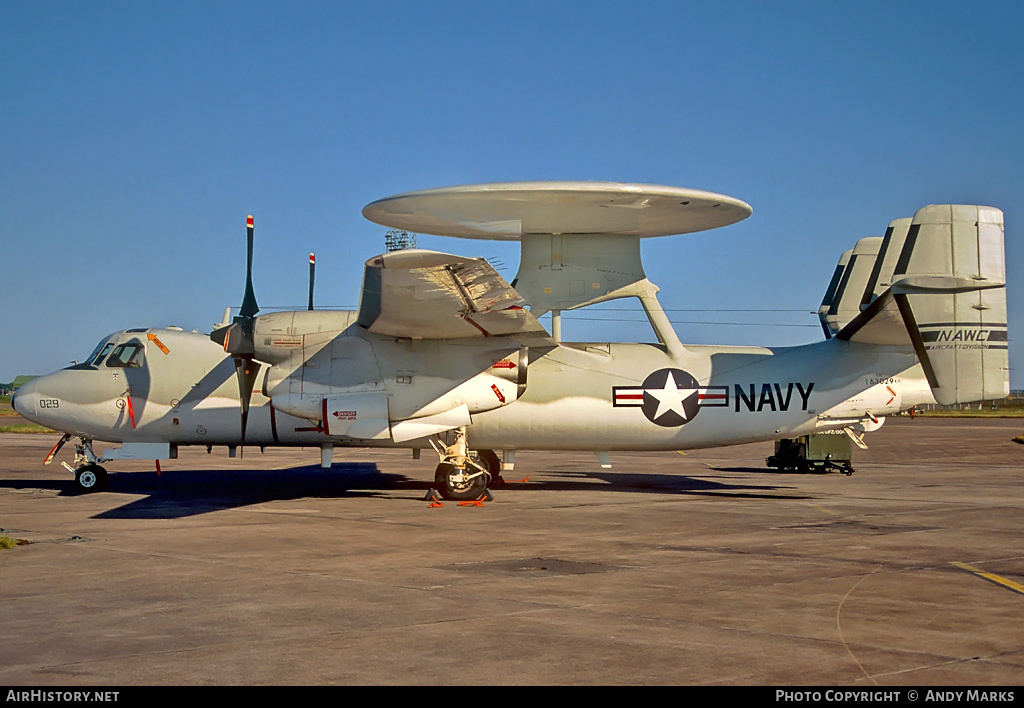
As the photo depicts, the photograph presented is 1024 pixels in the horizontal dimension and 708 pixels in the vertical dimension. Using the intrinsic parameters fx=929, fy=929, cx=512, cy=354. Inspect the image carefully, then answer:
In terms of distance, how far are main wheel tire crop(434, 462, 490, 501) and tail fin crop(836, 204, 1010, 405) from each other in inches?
338

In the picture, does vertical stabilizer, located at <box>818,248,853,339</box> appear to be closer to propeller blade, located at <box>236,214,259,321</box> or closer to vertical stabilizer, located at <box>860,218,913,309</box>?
vertical stabilizer, located at <box>860,218,913,309</box>

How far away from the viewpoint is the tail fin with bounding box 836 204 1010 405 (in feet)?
58.1

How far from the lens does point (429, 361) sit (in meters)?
18.4

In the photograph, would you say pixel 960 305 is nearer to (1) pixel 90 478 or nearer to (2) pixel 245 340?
(2) pixel 245 340

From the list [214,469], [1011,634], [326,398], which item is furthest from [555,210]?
[214,469]

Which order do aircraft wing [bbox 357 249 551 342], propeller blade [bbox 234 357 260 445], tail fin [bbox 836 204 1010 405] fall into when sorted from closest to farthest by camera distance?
aircraft wing [bbox 357 249 551 342]
tail fin [bbox 836 204 1010 405]
propeller blade [bbox 234 357 260 445]

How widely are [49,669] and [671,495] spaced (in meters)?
15.5

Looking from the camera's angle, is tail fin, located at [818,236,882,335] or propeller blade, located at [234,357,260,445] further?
tail fin, located at [818,236,882,335]

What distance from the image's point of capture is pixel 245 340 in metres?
18.1

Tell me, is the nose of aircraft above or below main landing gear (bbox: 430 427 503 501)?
above

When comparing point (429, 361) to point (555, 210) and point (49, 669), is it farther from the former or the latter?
point (49, 669)

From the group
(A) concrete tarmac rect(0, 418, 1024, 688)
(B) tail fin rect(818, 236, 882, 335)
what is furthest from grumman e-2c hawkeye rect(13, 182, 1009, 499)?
(B) tail fin rect(818, 236, 882, 335)

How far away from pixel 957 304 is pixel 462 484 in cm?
1018

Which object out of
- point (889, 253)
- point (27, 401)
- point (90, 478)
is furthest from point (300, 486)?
point (889, 253)
